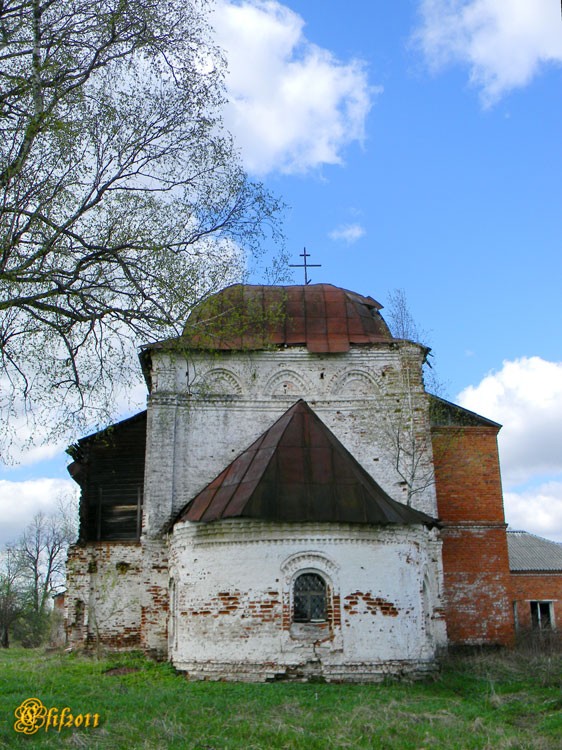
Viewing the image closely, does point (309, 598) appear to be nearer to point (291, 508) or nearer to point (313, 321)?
point (291, 508)

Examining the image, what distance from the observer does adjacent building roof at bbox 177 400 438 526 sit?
12203 millimetres

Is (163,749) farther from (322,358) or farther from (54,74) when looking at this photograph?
(322,358)

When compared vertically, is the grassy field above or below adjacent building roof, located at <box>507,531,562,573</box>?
below

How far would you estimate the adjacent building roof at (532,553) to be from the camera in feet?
83.5

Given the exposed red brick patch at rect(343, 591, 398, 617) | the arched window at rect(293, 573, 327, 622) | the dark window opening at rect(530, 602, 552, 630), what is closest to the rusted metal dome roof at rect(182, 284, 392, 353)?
the arched window at rect(293, 573, 327, 622)

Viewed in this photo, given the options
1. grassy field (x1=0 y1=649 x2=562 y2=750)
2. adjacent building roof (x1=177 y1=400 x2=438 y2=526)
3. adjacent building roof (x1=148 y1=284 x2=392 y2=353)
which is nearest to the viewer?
grassy field (x1=0 y1=649 x2=562 y2=750)

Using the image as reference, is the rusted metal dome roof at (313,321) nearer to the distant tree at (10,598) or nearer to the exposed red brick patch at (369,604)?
the exposed red brick patch at (369,604)

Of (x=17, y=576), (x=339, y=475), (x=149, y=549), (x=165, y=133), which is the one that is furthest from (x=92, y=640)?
(x=17, y=576)

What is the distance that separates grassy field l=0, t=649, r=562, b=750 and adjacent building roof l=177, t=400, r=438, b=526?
261cm

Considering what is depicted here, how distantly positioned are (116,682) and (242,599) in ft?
7.58

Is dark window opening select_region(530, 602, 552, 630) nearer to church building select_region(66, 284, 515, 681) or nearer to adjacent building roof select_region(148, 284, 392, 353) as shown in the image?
church building select_region(66, 284, 515, 681)

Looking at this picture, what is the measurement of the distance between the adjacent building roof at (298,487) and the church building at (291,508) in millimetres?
33

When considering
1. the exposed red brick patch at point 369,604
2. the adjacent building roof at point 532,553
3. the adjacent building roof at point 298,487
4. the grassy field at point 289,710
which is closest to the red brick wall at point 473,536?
the grassy field at point 289,710

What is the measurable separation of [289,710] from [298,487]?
4.12 metres
